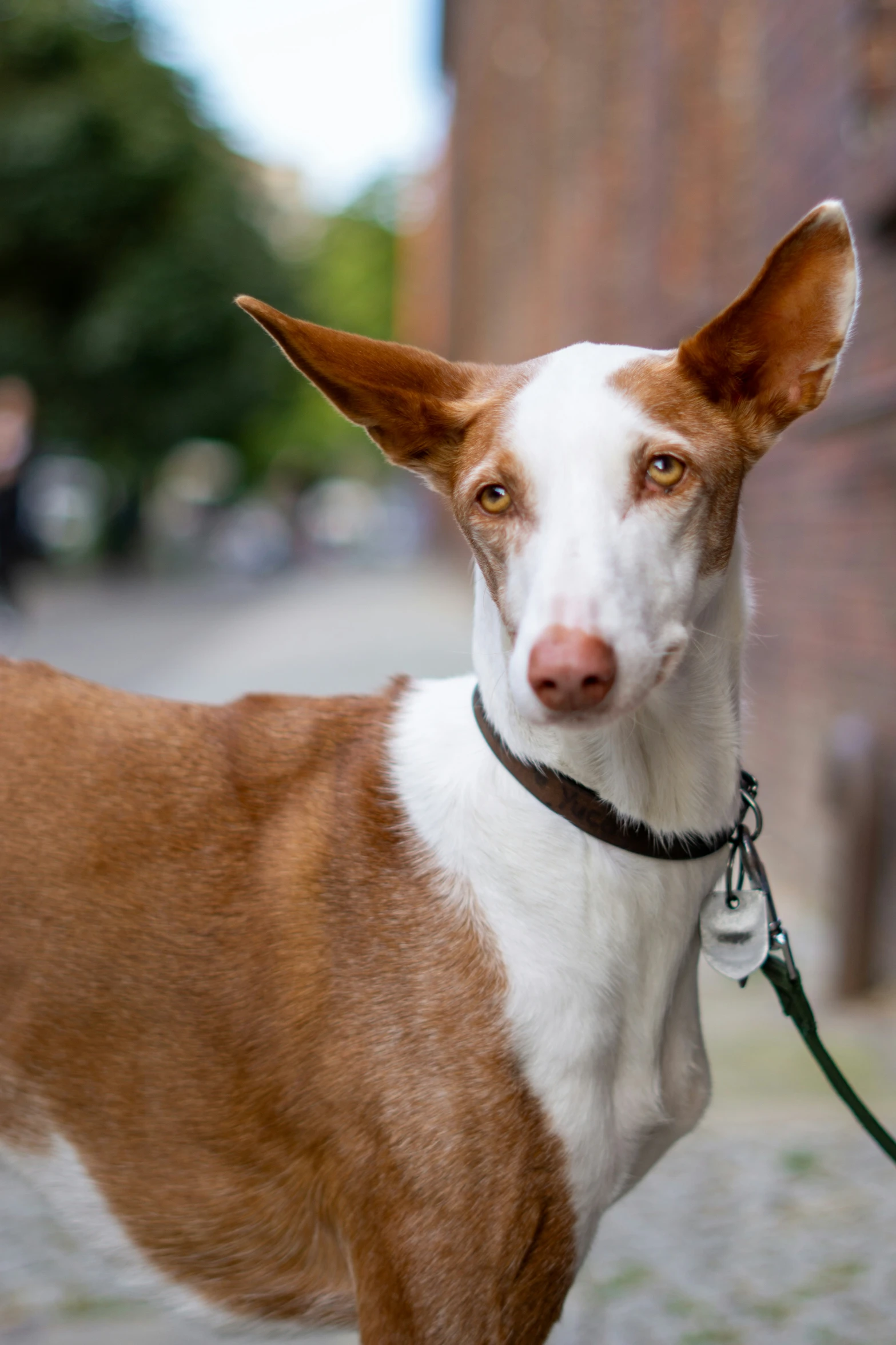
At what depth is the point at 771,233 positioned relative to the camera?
6.15 metres

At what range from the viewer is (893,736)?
15.8 ft

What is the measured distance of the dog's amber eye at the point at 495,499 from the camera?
1849 mm

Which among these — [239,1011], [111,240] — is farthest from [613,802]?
[111,240]

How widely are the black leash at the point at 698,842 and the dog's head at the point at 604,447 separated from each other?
0.67ft

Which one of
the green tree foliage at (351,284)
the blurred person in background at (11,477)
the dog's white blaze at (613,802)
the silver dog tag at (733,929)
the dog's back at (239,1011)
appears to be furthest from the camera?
the green tree foliage at (351,284)

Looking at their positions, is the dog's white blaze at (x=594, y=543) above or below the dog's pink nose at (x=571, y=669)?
above

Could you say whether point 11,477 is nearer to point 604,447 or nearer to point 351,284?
point 604,447

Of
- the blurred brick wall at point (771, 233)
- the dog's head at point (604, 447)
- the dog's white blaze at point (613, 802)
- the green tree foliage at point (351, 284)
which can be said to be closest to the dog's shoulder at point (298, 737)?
the dog's white blaze at point (613, 802)

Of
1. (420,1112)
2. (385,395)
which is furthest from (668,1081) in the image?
(385,395)

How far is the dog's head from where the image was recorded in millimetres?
1652

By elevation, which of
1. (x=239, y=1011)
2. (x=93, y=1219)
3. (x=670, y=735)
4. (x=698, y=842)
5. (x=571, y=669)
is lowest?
(x=93, y=1219)

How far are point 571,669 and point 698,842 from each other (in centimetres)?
51

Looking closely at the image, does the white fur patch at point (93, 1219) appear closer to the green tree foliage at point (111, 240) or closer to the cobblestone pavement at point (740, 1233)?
the cobblestone pavement at point (740, 1233)

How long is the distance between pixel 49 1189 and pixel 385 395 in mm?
1439
